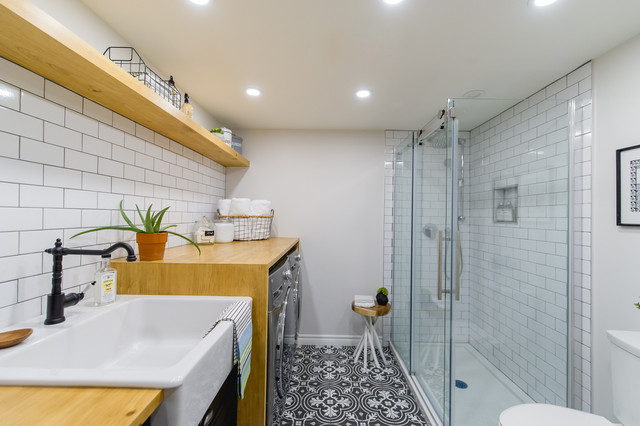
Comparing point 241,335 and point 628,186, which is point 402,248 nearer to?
point 628,186

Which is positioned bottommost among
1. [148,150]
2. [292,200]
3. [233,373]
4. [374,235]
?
[233,373]

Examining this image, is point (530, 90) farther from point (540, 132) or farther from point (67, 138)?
point (67, 138)

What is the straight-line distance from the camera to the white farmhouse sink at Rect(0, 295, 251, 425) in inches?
22.2

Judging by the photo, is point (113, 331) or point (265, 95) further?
point (265, 95)

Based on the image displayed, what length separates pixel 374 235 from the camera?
263 cm

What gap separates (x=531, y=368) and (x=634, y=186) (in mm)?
1256

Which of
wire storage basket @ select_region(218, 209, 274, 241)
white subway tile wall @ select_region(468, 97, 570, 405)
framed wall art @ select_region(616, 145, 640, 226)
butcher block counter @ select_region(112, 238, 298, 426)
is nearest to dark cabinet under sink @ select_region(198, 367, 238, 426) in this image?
butcher block counter @ select_region(112, 238, 298, 426)

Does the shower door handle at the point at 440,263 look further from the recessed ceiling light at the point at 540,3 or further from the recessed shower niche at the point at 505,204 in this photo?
the recessed ceiling light at the point at 540,3

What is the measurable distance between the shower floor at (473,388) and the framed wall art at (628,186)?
3.69 ft

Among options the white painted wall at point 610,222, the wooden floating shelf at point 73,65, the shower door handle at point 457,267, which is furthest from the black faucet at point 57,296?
the white painted wall at point 610,222

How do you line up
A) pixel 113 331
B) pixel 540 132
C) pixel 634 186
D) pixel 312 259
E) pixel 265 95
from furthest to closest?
pixel 312 259, pixel 265 95, pixel 540 132, pixel 634 186, pixel 113 331

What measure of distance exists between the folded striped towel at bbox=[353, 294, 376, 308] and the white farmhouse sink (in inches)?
57.3

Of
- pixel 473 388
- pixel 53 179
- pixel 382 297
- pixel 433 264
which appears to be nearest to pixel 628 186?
pixel 433 264

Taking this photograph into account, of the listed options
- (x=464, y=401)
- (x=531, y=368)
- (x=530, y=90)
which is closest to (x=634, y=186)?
(x=530, y=90)
